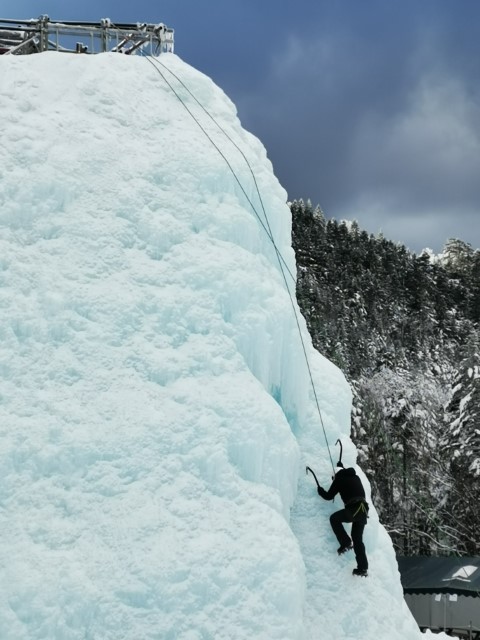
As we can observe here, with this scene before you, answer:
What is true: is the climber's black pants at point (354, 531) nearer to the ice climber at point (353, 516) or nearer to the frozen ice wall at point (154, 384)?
the ice climber at point (353, 516)

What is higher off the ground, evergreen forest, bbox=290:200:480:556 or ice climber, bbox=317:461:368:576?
evergreen forest, bbox=290:200:480:556

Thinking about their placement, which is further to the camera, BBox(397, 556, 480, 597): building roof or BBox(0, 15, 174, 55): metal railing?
BBox(397, 556, 480, 597): building roof

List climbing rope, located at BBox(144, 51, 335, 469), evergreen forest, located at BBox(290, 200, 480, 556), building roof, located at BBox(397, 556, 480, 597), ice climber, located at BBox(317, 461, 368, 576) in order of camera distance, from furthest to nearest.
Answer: evergreen forest, located at BBox(290, 200, 480, 556) → building roof, located at BBox(397, 556, 480, 597) → climbing rope, located at BBox(144, 51, 335, 469) → ice climber, located at BBox(317, 461, 368, 576)

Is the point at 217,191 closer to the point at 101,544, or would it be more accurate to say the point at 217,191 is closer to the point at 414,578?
the point at 101,544

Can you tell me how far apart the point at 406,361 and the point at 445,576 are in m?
39.4

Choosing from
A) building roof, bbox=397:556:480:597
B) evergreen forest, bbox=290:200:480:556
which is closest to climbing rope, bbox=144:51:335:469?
building roof, bbox=397:556:480:597

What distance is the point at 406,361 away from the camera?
62031mm

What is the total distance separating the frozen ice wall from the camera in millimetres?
6430

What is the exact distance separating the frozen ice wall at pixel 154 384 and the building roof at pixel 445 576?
15848 mm

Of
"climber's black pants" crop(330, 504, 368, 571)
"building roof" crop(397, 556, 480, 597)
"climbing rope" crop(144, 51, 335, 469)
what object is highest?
"climbing rope" crop(144, 51, 335, 469)

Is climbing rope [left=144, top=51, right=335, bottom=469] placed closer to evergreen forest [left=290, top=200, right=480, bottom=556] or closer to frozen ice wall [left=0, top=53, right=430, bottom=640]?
frozen ice wall [left=0, top=53, right=430, bottom=640]

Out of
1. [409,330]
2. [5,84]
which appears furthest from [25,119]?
[409,330]

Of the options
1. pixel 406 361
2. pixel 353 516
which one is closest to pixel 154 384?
pixel 353 516

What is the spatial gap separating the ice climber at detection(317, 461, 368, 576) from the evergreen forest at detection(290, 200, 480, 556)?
68.8 ft
